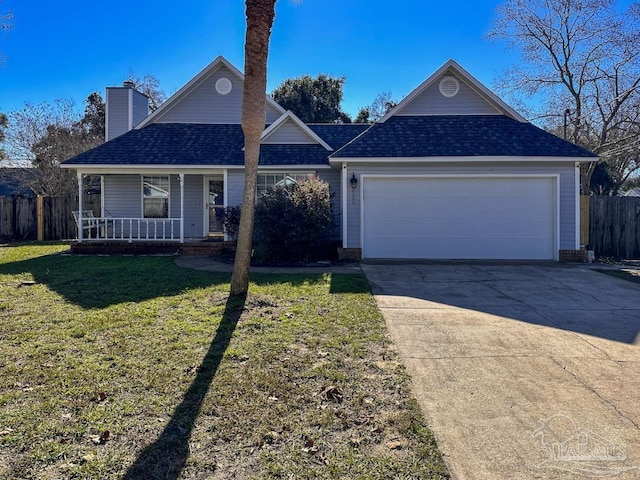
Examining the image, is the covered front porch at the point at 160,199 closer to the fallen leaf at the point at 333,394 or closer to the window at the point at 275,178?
the window at the point at 275,178

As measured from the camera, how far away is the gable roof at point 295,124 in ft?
49.5

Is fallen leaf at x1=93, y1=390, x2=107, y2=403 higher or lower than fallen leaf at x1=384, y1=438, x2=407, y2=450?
below

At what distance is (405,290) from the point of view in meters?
8.24

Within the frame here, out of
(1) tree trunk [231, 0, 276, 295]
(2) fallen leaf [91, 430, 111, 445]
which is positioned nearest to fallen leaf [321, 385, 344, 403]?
(2) fallen leaf [91, 430, 111, 445]

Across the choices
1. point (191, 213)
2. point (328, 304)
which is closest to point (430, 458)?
point (328, 304)

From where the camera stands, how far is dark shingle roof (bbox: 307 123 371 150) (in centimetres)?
1634

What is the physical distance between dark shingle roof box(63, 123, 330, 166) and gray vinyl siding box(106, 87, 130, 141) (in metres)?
1.87

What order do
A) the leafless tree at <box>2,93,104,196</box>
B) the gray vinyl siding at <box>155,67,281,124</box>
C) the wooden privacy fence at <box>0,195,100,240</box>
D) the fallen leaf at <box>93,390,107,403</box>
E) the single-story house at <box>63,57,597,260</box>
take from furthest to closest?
the leafless tree at <box>2,93,104,196</box> < the wooden privacy fence at <box>0,195,100,240</box> < the gray vinyl siding at <box>155,67,281,124</box> < the single-story house at <box>63,57,597,260</box> < the fallen leaf at <box>93,390,107,403</box>

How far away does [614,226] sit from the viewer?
14.0 metres

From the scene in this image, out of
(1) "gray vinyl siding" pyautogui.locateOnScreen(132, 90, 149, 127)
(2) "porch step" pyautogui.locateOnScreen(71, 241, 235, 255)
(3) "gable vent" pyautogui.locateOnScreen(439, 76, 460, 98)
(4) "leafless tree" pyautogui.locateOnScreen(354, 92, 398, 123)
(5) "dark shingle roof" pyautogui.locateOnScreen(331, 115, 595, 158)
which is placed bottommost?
(2) "porch step" pyautogui.locateOnScreen(71, 241, 235, 255)

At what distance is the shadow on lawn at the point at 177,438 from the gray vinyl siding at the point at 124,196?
41.8 feet

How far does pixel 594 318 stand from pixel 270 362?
493 cm

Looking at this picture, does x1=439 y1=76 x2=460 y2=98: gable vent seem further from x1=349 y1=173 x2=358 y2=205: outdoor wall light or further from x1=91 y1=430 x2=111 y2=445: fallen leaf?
x1=91 y1=430 x2=111 y2=445: fallen leaf

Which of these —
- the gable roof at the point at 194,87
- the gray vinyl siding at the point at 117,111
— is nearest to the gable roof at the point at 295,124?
the gable roof at the point at 194,87
